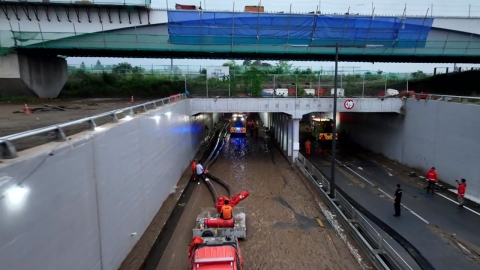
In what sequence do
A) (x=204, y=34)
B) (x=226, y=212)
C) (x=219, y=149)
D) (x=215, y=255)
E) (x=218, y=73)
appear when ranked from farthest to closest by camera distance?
(x=219, y=149) → (x=204, y=34) → (x=218, y=73) → (x=226, y=212) → (x=215, y=255)

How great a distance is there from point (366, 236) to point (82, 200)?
964cm

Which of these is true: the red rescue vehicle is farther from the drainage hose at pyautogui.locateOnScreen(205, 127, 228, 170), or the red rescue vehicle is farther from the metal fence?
the metal fence

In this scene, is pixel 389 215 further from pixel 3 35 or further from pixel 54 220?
pixel 3 35

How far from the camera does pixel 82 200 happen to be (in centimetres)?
705

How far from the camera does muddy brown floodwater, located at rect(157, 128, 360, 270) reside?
1045 centimetres

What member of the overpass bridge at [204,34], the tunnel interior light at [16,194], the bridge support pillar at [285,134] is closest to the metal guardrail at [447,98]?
the overpass bridge at [204,34]

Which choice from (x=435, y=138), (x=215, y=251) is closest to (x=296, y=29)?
(x=435, y=138)

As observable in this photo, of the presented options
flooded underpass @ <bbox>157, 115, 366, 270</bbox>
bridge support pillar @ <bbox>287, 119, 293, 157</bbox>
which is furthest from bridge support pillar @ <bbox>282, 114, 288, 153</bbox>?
flooded underpass @ <bbox>157, 115, 366, 270</bbox>

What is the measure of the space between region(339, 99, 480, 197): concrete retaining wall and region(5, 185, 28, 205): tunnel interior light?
63.7 ft

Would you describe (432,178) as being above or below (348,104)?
below

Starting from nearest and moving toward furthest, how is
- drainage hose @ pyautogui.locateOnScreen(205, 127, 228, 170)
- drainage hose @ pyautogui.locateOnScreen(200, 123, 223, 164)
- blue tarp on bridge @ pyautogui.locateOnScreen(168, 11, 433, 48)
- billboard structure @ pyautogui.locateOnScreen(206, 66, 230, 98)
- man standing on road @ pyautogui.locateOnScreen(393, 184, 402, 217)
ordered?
man standing on road @ pyautogui.locateOnScreen(393, 184, 402, 217)
drainage hose @ pyautogui.locateOnScreen(205, 127, 228, 170)
drainage hose @ pyautogui.locateOnScreen(200, 123, 223, 164)
billboard structure @ pyautogui.locateOnScreen(206, 66, 230, 98)
blue tarp on bridge @ pyautogui.locateOnScreen(168, 11, 433, 48)

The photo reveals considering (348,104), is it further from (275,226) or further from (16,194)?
(16,194)

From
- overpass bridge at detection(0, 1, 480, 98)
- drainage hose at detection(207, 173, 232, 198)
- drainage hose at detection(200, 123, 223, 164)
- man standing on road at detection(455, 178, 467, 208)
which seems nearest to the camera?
man standing on road at detection(455, 178, 467, 208)

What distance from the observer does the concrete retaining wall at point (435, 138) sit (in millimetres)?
16938
